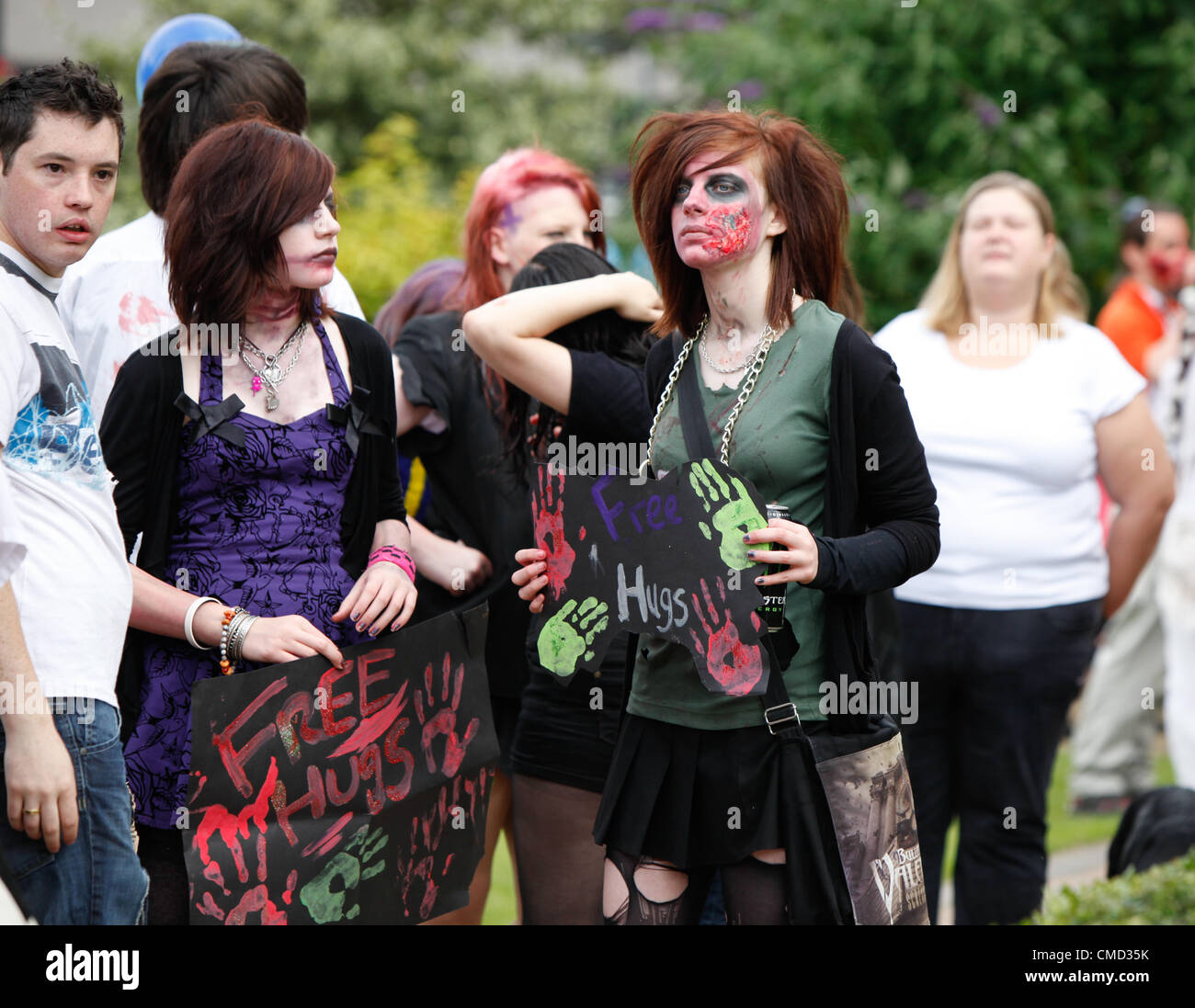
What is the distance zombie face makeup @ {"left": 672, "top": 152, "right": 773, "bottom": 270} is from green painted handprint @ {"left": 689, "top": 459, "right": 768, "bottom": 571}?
0.43m

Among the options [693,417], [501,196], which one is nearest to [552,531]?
[693,417]

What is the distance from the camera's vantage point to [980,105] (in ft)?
29.2

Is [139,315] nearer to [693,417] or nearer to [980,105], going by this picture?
[693,417]

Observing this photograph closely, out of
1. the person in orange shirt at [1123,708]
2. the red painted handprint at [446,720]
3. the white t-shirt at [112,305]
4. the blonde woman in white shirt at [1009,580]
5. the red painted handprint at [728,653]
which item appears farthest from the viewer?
the person in orange shirt at [1123,708]

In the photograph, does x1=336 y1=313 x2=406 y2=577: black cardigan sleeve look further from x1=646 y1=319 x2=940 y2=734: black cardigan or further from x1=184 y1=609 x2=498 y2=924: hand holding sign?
x1=646 y1=319 x2=940 y2=734: black cardigan

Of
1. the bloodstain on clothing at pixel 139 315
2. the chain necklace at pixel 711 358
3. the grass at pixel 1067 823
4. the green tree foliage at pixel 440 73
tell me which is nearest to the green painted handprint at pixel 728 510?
A: the chain necklace at pixel 711 358

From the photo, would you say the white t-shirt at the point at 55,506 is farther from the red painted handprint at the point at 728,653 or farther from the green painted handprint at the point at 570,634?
the red painted handprint at the point at 728,653

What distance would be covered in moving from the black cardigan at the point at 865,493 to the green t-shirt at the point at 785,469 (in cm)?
3

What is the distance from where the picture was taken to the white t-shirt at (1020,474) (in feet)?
13.9

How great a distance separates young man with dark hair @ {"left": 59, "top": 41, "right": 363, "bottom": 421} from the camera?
312 centimetres

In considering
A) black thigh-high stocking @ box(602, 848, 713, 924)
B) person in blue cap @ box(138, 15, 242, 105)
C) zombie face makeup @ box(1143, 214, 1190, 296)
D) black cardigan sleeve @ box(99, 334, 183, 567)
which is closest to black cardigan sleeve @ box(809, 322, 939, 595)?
black thigh-high stocking @ box(602, 848, 713, 924)

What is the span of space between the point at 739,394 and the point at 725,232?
0.31 meters
